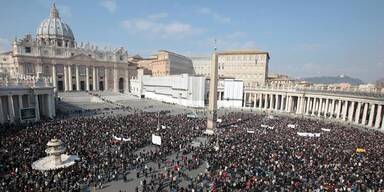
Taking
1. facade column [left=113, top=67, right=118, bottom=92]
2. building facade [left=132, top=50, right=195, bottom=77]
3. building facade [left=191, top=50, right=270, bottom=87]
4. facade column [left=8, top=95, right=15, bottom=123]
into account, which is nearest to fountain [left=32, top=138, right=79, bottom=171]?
facade column [left=8, top=95, right=15, bottom=123]

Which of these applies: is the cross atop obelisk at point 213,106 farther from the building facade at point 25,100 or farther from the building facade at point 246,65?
the building facade at point 246,65

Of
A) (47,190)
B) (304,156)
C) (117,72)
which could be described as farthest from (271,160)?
(117,72)

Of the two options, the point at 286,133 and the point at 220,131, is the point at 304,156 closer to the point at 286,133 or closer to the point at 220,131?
the point at 286,133

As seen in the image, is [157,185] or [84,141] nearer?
[157,185]

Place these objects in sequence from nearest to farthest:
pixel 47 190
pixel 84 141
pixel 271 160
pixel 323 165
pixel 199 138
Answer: pixel 47 190, pixel 323 165, pixel 271 160, pixel 84 141, pixel 199 138

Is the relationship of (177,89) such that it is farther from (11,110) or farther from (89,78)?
(11,110)

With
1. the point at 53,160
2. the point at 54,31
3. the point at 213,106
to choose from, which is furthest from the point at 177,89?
the point at 54,31

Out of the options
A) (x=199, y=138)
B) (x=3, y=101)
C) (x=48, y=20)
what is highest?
(x=48, y=20)
